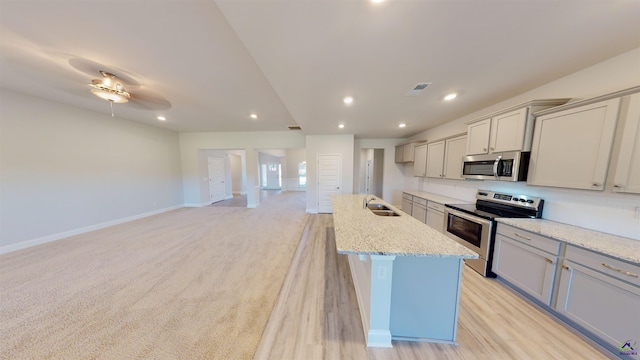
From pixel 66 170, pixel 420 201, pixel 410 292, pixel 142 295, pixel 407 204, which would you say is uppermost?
pixel 66 170

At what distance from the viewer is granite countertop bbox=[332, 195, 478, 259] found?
1.34 m

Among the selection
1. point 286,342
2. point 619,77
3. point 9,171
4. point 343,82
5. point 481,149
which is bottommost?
point 286,342

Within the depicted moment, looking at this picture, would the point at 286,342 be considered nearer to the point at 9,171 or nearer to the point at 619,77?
the point at 619,77

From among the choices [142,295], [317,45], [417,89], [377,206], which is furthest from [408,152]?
[142,295]

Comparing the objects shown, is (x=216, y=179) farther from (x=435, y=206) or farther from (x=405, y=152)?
(x=435, y=206)

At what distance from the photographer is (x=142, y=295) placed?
→ 83.6 inches

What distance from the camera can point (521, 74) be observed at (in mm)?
2049

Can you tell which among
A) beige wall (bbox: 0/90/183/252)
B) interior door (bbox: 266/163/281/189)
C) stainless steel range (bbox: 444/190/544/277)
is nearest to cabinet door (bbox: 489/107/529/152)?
stainless steel range (bbox: 444/190/544/277)

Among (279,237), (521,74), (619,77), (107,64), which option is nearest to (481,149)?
(521,74)

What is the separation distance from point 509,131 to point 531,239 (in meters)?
1.35

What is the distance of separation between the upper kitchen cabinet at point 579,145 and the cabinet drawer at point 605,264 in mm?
638

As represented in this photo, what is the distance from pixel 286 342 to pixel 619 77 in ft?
12.9

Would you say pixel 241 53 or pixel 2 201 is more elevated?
pixel 241 53

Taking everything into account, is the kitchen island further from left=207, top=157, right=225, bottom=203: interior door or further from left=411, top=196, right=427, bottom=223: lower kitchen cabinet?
left=207, top=157, right=225, bottom=203: interior door
